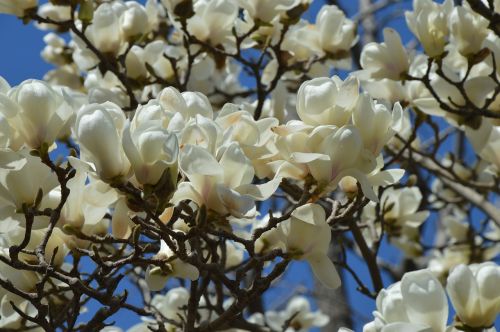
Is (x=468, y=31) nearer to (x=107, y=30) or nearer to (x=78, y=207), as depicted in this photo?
(x=107, y=30)

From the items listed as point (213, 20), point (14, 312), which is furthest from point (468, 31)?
point (14, 312)

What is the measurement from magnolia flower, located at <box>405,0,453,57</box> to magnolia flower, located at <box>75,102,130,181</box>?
931 mm

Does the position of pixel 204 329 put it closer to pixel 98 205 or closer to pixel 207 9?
pixel 98 205

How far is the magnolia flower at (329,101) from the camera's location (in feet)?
3.97

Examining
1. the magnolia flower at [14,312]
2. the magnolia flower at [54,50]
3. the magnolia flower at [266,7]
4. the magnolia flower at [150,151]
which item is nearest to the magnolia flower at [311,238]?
the magnolia flower at [150,151]

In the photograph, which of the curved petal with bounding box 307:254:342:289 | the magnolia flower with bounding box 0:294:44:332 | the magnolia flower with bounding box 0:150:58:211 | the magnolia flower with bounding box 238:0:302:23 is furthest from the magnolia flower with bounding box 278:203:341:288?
the magnolia flower with bounding box 238:0:302:23

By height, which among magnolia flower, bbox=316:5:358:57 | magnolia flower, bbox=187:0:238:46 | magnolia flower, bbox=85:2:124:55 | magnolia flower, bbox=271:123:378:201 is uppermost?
magnolia flower, bbox=85:2:124:55

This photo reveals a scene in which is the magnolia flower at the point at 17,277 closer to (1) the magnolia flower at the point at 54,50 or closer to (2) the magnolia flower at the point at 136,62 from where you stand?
(2) the magnolia flower at the point at 136,62

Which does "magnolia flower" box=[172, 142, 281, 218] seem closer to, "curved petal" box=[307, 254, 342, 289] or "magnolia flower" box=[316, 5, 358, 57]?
"curved petal" box=[307, 254, 342, 289]

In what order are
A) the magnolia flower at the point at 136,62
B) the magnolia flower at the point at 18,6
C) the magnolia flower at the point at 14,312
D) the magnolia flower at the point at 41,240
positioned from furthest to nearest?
the magnolia flower at the point at 136,62 < the magnolia flower at the point at 18,6 < the magnolia flower at the point at 14,312 < the magnolia flower at the point at 41,240

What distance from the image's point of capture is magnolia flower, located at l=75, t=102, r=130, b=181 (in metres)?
1.11

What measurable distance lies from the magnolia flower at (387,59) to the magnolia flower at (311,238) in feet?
2.36

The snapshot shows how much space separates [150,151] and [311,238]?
303 mm

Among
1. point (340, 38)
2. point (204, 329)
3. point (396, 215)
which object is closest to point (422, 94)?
point (340, 38)
